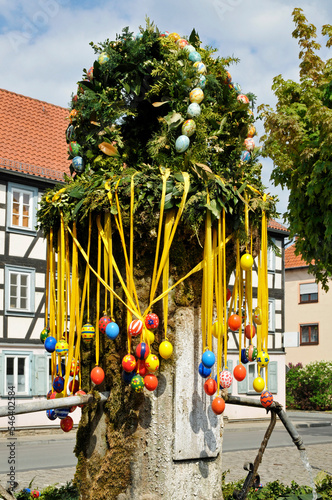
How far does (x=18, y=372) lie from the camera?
60.1 feet

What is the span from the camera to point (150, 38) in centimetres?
344

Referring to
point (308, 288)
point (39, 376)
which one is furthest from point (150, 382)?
point (308, 288)

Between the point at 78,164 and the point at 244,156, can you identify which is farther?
the point at 78,164

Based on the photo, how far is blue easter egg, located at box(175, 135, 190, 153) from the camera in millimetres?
3158

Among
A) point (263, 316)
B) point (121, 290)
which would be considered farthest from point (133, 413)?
point (263, 316)

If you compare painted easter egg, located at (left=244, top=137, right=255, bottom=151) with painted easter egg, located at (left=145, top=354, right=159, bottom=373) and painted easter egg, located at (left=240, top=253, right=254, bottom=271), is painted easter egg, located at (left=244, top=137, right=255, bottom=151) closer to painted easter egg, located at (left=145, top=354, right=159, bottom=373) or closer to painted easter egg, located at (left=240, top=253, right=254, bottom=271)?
painted easter egg, located at (left=240, top=253, right=254, bottom=271)

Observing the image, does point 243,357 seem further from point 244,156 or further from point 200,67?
point 200,67

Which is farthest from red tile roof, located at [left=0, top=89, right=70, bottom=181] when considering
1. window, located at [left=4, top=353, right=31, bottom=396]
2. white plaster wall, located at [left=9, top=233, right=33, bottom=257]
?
window, located at [left=4, top=353, right=31, bottom=396]

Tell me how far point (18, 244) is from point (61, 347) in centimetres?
1525

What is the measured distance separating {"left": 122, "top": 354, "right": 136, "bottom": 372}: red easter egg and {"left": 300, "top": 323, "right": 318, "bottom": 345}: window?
3176 cm

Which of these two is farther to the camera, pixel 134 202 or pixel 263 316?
pixel 263 316

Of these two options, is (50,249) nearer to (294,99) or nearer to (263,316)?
(263,316)

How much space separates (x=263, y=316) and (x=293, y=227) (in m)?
10.3

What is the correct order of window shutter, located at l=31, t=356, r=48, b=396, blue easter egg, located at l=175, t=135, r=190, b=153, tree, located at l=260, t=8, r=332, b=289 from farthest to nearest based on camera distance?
window shutter, located at l=31, t=356, r=48, b=396
tree, located at l=260, t=8, r=332, b=289
blue easter egg, located at l=175, t=135, r=190, b=153
